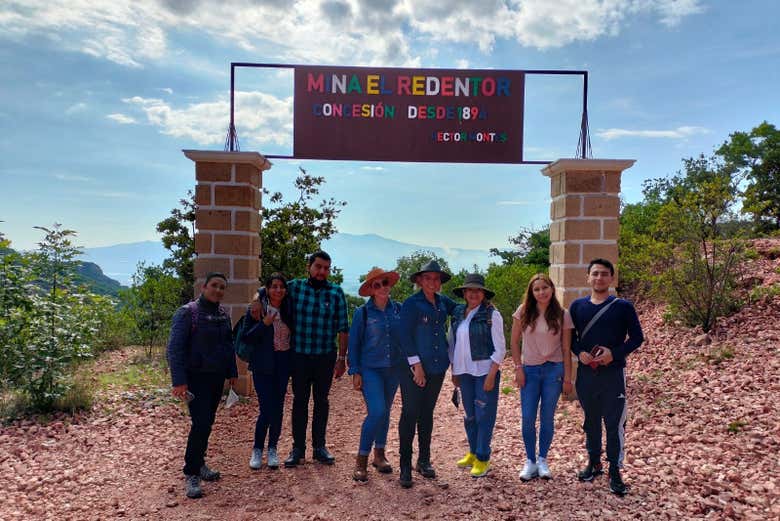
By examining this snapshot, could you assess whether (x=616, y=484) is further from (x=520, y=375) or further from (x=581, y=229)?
(x=581, y=229)

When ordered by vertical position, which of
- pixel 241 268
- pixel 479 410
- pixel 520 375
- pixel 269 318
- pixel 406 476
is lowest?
pixel 406 476

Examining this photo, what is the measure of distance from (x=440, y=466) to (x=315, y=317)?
6.30 ft

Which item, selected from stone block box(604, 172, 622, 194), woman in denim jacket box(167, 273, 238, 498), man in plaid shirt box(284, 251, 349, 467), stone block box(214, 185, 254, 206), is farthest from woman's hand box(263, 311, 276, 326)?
stone block box(604, 172, 622, 194)

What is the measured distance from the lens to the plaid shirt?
16.5 ft

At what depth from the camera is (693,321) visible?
9.70m

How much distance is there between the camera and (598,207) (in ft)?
24.0

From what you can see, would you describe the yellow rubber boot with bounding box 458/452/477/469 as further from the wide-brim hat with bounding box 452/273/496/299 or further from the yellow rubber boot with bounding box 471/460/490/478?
the wide-brim hat with bounding box 452/273/496/299

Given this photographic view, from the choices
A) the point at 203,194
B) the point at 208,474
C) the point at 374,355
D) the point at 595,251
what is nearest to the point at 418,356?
the point at 374,355

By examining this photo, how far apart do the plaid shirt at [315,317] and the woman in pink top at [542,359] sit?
1.68m

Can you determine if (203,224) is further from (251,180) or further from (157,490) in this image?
(157,490)

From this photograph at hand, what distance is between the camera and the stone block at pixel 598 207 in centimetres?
730

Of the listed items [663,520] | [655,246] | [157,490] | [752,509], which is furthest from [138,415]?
[655,246]

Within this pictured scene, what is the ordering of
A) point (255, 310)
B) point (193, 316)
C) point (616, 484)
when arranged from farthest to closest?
1. point (255, 310)
2. point (193, 316)
3. point (616, 484)

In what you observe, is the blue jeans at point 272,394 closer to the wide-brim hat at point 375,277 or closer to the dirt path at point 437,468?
the dirt path at point 437,468
